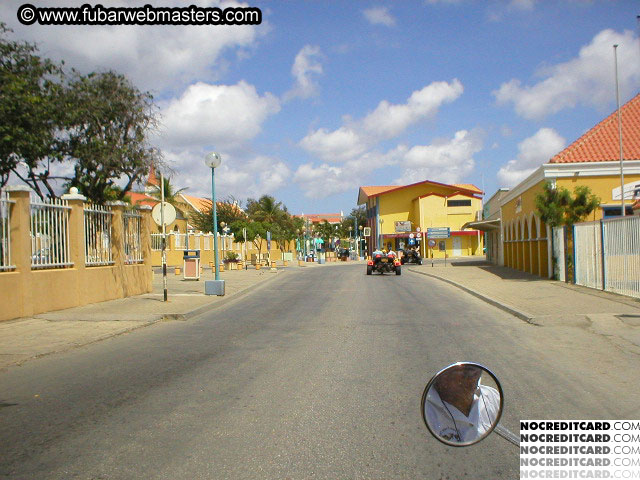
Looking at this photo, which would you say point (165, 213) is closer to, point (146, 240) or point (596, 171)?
point (146, 240)

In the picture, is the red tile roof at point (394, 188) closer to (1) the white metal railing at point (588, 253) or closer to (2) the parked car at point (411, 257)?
(2) the parked car at point (411, 257)

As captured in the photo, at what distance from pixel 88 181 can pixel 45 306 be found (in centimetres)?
1035

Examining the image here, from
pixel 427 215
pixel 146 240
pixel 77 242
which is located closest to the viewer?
pixel 77 242

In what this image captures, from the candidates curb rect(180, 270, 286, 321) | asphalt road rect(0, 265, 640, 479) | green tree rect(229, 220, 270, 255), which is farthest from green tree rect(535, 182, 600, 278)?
green tree rect(229, 220, 270, 255)

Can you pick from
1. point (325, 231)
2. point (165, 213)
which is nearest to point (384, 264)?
point (165, 213)

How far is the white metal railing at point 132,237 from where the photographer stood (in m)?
17.9

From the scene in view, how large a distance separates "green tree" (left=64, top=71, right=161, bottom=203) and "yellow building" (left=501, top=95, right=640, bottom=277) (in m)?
15.5

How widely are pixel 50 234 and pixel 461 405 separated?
12906 millimetres

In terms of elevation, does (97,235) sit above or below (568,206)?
below

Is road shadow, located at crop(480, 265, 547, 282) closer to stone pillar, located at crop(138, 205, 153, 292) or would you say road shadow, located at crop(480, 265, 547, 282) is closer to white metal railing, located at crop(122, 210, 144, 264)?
stone pillar, located at crop(138, 205, 153, 292)

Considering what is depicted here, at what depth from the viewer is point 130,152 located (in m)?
21.4

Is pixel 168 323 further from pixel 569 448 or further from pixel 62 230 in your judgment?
pixel 569 448

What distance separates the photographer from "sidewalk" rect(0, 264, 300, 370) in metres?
9.30

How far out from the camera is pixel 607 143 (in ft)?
76.9
